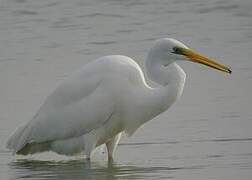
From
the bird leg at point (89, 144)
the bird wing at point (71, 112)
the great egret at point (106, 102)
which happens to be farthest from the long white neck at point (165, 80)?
the bird leg at point (89, 144)

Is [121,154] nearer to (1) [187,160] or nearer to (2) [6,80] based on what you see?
(1) [187,160]

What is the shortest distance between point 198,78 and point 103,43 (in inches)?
117

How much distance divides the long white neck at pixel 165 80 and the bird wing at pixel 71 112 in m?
0.51

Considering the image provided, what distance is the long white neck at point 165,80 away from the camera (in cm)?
1120

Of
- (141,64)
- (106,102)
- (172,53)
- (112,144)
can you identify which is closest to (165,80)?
(172,53)

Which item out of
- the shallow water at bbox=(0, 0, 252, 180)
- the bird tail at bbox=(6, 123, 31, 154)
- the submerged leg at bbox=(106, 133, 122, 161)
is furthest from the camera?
the submerged leg at bbox=(106, 133, 122, 161)

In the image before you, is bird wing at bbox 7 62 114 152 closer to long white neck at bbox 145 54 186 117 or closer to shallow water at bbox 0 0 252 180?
shallow water at bbox 0 0 252 180

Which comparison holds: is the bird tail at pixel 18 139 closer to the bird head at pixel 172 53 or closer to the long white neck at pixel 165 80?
the long white neck at pixel 165 80

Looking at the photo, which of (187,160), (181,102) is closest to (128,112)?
(187,160)

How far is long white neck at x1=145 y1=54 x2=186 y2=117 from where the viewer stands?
36.7 feet

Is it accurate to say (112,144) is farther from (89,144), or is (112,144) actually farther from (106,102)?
(106,102)

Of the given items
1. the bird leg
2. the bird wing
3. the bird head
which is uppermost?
the bird head

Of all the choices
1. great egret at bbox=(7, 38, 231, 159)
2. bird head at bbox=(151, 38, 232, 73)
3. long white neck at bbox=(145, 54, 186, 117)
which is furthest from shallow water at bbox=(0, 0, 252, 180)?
bird head at bbox=(151, 38, 232, 73)

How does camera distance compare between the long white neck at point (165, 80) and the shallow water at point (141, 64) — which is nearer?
the shallow water at point (141, 64)
